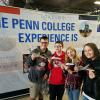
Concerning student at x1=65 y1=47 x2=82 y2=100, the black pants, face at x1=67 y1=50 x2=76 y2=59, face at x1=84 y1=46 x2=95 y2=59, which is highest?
face at x1=84 y1=46 x2=95 y2=59

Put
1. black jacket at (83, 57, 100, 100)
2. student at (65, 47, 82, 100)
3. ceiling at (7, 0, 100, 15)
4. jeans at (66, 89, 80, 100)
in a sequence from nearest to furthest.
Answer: black jacket at (83, 57, 100, 100) → student at (65, 47, 82, 100) → jeans at (66, 89, 80, 100) → ceiling at (7, 0, 100, 15)

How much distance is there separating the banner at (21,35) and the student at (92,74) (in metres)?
2.36

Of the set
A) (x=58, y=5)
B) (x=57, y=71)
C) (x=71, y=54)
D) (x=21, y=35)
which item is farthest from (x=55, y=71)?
(x=58, y=5)

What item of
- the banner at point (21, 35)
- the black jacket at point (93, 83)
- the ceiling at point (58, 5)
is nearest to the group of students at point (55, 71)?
the black jacket at point (93, 83)

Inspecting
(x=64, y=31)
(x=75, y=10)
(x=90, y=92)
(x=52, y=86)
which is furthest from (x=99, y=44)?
(x=90, y=92)

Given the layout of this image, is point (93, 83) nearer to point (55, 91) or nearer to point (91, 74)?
point (91, 74)

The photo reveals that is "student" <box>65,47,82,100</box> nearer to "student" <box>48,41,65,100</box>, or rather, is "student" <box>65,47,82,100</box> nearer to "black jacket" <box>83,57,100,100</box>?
"student" <box>48,41,65,100</box>

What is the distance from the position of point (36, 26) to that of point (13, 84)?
1.34 metres

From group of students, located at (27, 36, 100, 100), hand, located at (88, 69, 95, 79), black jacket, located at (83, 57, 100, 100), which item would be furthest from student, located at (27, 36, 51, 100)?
hand, located at (88, 69, 95, 79)

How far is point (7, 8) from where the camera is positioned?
4.96 meters

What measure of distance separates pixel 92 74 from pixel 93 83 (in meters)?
0.11

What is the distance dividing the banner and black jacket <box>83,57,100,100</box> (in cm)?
233

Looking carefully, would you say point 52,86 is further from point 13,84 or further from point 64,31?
point 64,31

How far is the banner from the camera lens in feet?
16.4
